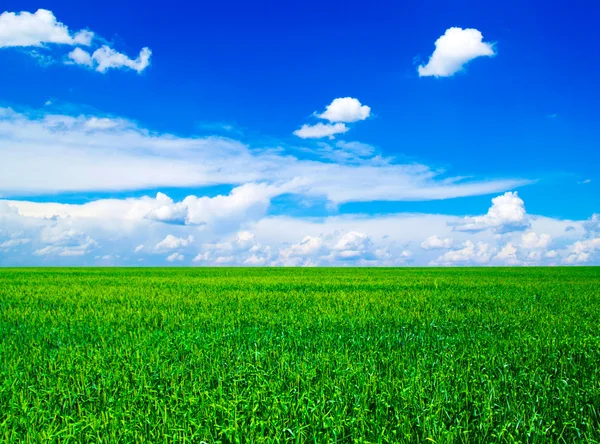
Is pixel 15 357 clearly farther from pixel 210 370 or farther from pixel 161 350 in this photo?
pixel 210 370

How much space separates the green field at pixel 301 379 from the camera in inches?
165

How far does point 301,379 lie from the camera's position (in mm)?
5352

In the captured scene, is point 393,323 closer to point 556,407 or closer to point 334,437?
point 556,407

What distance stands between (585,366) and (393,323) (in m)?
4.02

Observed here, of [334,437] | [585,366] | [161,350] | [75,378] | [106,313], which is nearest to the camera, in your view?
[334,437]

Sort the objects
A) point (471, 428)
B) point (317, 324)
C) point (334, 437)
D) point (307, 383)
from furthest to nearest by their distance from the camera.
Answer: point (317, 324), point (307, 383), point (471, 428), point (334, 437)

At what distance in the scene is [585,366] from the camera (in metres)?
6.68

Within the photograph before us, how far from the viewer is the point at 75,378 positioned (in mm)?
5832

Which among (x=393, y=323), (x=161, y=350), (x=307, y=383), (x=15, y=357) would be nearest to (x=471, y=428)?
(x=307, y=383)

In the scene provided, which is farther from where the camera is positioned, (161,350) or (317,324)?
(317,324)

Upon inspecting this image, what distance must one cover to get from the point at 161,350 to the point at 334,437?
407cm

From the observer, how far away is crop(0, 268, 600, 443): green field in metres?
4.20

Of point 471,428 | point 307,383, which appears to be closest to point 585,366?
point 471,428

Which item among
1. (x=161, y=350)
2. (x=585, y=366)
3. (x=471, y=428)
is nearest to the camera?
(x=471, y=428)
